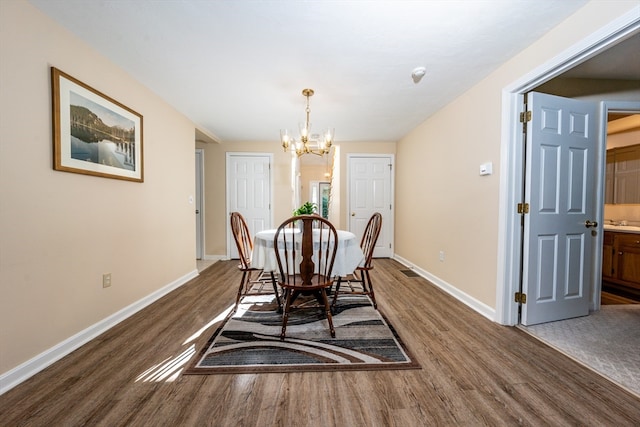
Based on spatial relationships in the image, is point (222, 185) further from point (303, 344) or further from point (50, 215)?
point (303, 344)

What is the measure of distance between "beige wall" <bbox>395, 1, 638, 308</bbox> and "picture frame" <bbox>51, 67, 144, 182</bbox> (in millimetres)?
3439

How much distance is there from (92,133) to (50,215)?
2.42ft

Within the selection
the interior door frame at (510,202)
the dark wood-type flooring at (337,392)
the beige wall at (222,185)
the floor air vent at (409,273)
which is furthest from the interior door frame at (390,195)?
the dark wood-type flooring at (337,392)

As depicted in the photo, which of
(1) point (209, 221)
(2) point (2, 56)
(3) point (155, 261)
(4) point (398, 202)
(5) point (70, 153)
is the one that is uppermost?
(2) point (2, 56)

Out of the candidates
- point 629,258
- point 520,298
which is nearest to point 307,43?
point 520,298

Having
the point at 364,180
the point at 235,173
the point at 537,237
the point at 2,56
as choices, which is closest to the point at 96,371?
the point at 2,56

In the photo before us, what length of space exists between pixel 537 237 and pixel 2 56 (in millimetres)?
3907

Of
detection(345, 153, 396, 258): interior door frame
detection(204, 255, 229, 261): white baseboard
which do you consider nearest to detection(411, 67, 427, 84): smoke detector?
detection(345, 153, 396, 258): interior door frame

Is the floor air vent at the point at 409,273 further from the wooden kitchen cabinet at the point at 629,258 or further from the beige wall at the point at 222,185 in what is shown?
the wooden kitchen cabinet at the point at 629,258

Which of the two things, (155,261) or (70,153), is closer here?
(70,153)

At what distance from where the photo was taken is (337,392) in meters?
1.41

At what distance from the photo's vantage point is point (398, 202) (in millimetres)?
4887

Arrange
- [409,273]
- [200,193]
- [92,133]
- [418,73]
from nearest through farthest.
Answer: [92,133] < [418,73] < [409,273] < [200,193]

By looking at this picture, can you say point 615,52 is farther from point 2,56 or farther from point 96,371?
point 96,371
